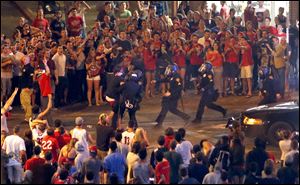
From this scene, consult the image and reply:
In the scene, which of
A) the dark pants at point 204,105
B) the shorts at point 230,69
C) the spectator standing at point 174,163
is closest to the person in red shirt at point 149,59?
the shorts at point 230,69

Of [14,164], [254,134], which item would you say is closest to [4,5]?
[254,134]

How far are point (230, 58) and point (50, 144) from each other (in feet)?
37.0

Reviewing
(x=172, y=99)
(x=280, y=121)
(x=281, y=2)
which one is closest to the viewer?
(x=280, y=121)

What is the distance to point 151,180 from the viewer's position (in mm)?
22328

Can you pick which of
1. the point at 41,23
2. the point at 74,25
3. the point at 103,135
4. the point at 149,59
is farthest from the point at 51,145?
the point at 74,25

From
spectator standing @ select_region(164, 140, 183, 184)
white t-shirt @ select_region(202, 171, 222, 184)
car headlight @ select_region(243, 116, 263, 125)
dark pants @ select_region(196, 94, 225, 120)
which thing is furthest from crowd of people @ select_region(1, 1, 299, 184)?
car headlight @ select_region(243, 116, 263, 125)

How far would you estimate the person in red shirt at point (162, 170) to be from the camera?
22188mm

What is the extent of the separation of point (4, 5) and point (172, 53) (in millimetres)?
8536

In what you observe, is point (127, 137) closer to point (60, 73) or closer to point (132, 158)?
point (132, 158)

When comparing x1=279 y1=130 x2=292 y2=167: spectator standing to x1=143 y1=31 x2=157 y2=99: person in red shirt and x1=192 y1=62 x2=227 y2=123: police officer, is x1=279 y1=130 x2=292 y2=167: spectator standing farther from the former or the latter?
x1=143 y1=31 x2=157 y2=99: person in red shirt

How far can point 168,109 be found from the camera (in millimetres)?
30641

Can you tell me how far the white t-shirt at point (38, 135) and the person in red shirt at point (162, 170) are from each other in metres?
3.36

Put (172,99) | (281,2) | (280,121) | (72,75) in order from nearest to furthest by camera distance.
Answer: (280,121) < (172,99) < (72,75) < (281,2)

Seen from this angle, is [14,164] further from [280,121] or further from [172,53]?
[172,53]
